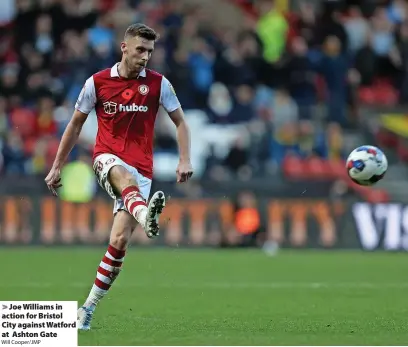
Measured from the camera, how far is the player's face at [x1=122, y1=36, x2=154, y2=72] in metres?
9.41

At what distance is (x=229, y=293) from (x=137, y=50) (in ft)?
14.3

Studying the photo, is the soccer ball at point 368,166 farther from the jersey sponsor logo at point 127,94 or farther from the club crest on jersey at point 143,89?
the jersey sponsor logo at point 127,94

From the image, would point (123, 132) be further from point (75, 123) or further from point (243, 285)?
point (243, 285)

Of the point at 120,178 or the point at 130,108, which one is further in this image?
the point at 130,108

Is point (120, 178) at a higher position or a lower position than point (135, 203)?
higher

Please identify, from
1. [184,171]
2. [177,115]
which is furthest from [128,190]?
[177,115]

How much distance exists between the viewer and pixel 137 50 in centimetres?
944

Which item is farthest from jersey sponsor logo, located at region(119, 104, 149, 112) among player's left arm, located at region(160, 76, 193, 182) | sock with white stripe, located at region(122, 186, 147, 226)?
sock with white stripe, located at region(122, 186, 147, 226)

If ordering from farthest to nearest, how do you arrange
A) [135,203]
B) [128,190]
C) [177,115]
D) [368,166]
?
[368,166]
[177,115]
[128,190]
[135,203]

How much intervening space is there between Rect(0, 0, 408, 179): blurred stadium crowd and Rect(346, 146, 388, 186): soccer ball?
34.7 ft

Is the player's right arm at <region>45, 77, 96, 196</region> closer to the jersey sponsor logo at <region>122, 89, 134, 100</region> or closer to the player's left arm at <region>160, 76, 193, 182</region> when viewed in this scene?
the jersey sponsor logo at <region>122, 89, 134, 100</region>

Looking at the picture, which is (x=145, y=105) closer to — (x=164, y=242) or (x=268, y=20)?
(x=164, y=242)

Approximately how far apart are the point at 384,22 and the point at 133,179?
17.3 metres

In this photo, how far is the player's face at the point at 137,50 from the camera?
941cm
